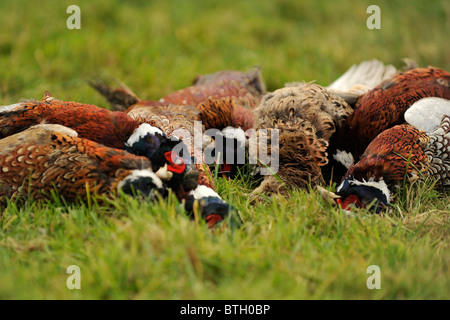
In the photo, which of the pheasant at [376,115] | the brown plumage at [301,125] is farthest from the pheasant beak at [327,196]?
the pheasant at [376,115]

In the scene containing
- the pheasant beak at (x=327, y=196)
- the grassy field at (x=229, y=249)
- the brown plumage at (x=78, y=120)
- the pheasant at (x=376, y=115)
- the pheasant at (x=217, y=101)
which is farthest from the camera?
the pheasant at (x=217, y=101)

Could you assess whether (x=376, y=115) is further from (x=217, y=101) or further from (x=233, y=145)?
(x=217, y=101)

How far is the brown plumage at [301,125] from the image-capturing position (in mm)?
Answer: 4086

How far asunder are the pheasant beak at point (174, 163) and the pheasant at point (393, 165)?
43.0 inches

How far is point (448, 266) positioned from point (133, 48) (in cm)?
514

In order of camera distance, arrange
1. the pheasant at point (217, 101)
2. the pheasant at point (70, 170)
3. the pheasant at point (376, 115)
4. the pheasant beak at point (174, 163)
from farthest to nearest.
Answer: the pheasant at point (217, 101)
the pheasant at point (376, 115)
the pheasant beak at point (174, 163)
the pheasant at point (70, 170)

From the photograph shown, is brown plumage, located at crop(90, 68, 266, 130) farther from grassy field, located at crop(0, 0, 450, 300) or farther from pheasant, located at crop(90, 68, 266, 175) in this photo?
grassy field, located at crop(0, 0, 450, 300)

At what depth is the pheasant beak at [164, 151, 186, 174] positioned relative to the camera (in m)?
3.52

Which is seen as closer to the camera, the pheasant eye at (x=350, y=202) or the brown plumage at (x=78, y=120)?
the pheasant eye at (x=350, y=202)

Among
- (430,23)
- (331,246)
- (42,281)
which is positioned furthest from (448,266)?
(430,23)

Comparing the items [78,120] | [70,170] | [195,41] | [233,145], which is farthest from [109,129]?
[195,41]

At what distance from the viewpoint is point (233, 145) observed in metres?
4.62

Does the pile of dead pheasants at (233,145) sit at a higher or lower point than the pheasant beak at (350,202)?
higher

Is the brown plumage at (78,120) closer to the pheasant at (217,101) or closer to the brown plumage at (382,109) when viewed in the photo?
the pheasant at (217,101)
